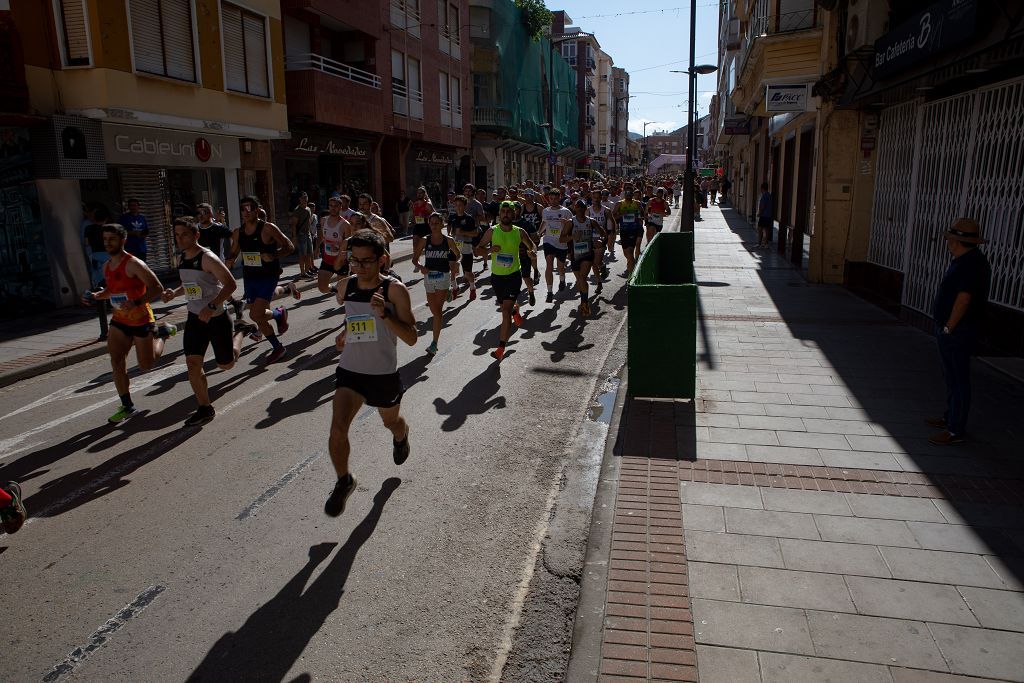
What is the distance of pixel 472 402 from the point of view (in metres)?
7.47

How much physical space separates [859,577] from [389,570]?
2599 millimetres

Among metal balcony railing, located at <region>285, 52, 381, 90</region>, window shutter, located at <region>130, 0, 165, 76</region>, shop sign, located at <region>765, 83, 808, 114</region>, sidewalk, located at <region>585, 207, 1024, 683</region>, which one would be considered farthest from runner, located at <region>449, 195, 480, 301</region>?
metal balcony railing, located at <region>285, 52, 381, 90</region>

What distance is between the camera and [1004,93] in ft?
28.9

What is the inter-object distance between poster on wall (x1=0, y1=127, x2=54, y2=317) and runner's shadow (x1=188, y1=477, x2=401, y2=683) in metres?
11.1

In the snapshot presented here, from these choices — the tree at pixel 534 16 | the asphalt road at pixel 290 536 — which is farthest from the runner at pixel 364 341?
the tree at pixel 534 16

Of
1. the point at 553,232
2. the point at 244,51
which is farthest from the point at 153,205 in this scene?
the point at 553,232

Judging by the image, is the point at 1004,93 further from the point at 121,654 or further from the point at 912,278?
the point at 121,654

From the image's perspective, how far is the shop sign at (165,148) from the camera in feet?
46.9

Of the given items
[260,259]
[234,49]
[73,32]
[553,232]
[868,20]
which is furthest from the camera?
[234,49]

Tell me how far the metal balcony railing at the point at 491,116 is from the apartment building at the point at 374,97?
4.52 meters

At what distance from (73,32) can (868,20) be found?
44.8 ft

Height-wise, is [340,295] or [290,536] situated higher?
[340,295]

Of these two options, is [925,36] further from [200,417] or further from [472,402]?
[200,417]

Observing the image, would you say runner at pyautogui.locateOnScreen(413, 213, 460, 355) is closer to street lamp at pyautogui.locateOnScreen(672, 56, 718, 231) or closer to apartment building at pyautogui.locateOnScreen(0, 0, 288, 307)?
apartment building at pyautogui.locateOnScreen(0, 0, 288, 307)
